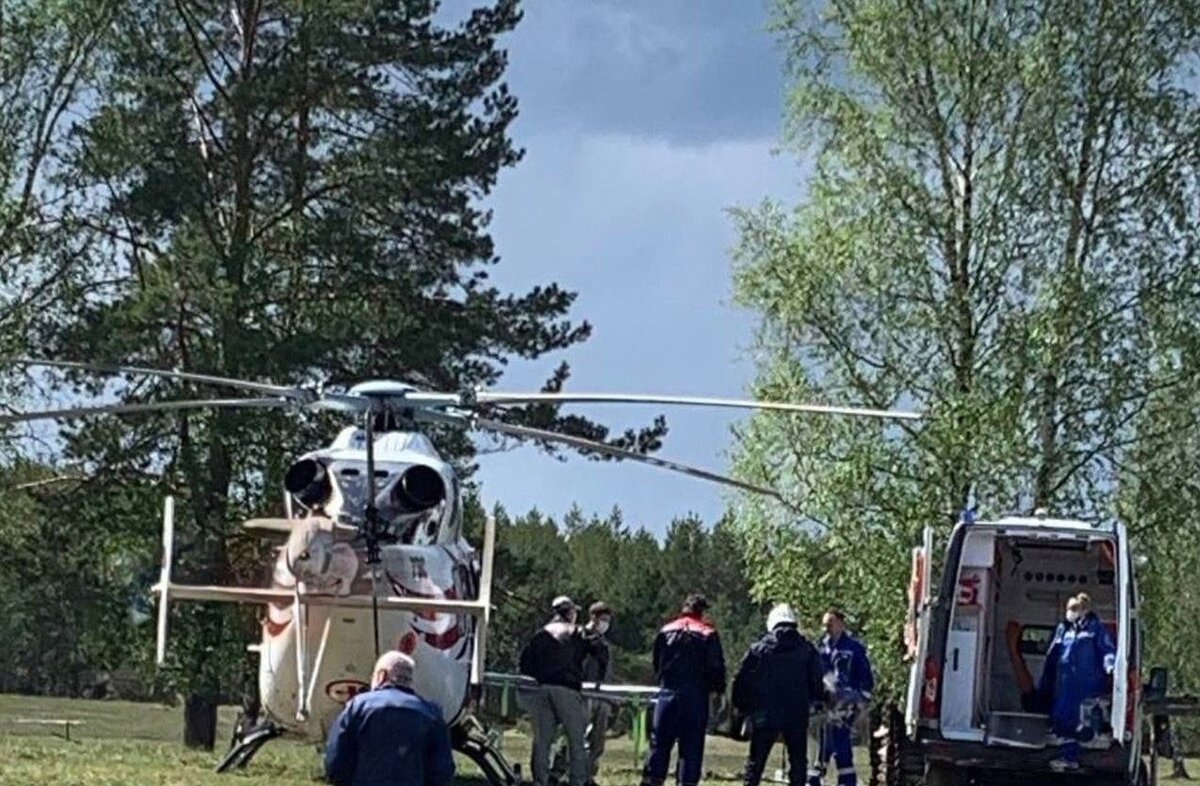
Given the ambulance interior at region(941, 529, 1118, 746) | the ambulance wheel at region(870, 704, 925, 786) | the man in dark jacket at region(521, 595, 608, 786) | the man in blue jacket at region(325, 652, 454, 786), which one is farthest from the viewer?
the ambulance wheel at region(870, 704, 925, 786)

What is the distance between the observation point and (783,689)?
14531mm

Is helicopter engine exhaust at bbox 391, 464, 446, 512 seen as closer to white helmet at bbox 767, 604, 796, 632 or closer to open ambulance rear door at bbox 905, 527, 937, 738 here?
white helmet at bbox 767, 604, 796, 632

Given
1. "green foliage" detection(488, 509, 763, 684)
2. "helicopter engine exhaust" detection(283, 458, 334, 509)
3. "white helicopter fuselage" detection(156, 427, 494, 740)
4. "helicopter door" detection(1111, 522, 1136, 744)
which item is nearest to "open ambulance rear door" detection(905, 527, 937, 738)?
"helicopter door" detection(1111, 522, 1136, 744)

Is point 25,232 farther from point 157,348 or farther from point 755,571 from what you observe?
point 755,571

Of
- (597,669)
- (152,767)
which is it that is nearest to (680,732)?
(597,669)

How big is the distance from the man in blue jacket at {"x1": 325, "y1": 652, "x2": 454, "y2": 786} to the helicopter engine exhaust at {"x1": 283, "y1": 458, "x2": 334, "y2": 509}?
16.6ft

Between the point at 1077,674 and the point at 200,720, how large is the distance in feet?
53.7

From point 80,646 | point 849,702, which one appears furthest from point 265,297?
point 849,702

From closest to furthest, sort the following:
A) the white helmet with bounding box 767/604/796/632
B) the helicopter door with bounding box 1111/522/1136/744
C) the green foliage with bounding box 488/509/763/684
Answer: the helicopter door with bounding box 1111/522/1136/744, the white helmet with bounding box 767/604/796/632, the green foliage with bounding box 488/509/763/684

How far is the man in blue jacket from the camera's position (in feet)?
28.0

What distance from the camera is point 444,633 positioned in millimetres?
14109

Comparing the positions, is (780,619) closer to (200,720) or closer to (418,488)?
(418,488)

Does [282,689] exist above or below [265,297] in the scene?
below

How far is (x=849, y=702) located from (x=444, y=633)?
139 inches
